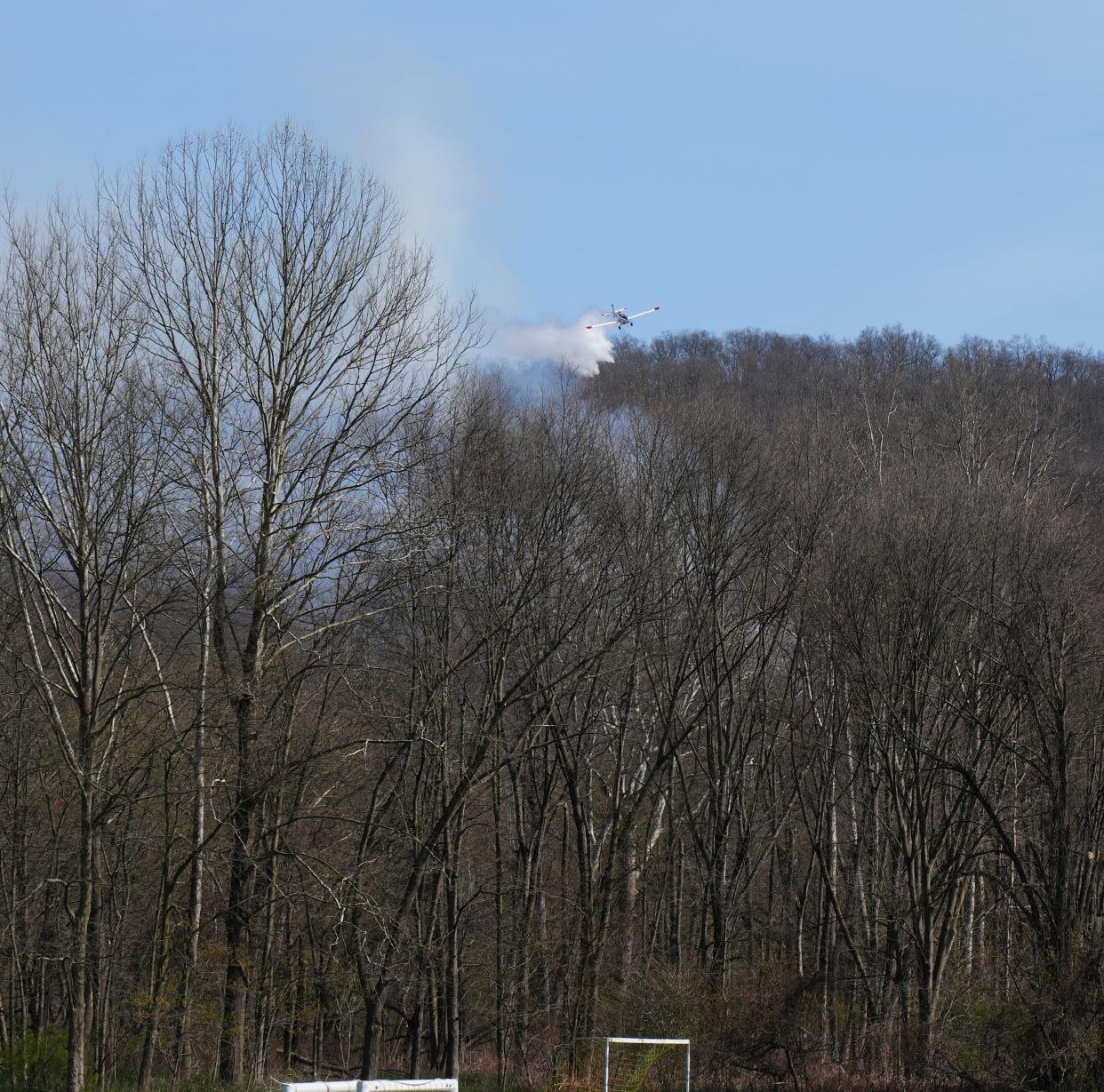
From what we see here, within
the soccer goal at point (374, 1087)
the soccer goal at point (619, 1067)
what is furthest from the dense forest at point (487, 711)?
the soccer goal at point (374, 1087)

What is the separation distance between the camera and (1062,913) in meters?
22.1

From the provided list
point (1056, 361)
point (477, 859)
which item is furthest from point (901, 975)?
point (1056, 361)

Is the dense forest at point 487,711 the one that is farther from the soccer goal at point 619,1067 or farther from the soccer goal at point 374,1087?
the soccer goal at point 374,1087

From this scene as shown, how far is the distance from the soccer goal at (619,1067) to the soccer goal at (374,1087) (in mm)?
11329

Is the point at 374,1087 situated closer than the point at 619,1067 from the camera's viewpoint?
Yes

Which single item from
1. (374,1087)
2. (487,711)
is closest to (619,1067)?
(487,711)

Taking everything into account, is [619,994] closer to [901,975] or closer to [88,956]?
[901,975]

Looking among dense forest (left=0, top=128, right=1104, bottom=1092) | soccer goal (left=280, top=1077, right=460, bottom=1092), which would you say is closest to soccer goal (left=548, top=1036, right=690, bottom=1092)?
dense forest (left=0, top=128, right=1104, bottom=1092)

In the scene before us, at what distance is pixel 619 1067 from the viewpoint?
22109mm

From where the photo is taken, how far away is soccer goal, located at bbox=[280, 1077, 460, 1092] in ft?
29.7

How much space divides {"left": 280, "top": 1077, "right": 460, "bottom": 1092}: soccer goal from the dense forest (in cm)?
822

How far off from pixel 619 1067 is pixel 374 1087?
14.1m

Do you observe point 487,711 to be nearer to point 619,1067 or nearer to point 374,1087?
point 619,1067

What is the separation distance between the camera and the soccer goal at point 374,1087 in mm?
9039
